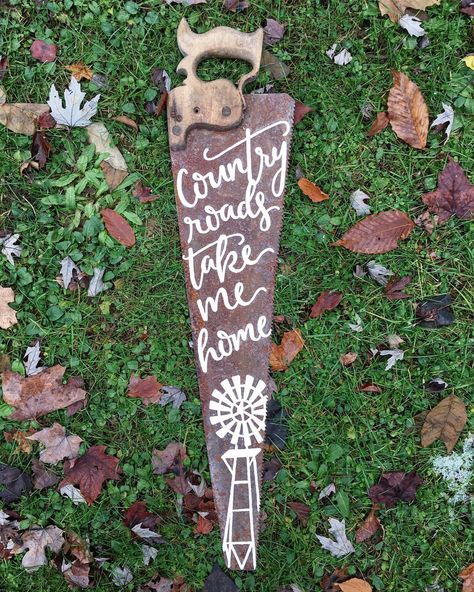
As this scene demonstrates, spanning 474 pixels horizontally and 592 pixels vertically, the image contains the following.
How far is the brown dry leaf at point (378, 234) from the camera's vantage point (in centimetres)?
290

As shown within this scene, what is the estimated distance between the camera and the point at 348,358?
2932 mm

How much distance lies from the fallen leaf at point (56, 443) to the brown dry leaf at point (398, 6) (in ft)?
8.80

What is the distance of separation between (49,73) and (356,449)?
8.14 ft

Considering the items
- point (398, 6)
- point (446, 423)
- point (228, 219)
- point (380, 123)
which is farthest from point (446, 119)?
point (446, 423)

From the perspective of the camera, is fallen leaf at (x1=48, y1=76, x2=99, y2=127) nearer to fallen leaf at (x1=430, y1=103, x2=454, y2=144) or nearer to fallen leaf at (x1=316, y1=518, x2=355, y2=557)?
fallen leaf at (x1=430, y1=103, x2=454, y2=144)

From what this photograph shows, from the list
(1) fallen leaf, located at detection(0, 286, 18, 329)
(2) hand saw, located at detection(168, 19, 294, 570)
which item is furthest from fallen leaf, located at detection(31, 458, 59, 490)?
(2) hand saw, located at detection(168, 19, 294, 570)

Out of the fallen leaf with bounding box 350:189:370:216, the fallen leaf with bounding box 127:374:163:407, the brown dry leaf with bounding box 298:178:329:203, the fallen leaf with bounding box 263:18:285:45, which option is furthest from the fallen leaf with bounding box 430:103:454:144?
the fallen leaf with bounding box 127:374:163:407

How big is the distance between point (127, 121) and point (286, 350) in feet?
4.65

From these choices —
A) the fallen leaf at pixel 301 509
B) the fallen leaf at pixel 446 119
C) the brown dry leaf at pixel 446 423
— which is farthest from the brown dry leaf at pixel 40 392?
the fallen leaf at pixel 446 119

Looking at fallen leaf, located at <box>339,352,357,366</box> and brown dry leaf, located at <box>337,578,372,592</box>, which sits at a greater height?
fallen leaf, located at <box>339,352,357,366</box>

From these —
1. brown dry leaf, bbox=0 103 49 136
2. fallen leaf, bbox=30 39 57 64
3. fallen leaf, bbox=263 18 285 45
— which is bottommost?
brown dry leaf, bbox=0 103 49 136

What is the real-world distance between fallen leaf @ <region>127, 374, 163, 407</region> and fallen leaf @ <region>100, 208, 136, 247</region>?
0.71m

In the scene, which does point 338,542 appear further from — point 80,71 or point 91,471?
point 80,71

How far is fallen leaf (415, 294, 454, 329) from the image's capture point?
9.59ft
